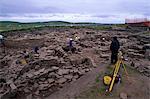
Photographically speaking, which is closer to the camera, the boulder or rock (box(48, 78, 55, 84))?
the boulder

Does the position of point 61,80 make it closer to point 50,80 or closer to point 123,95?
point 50,80

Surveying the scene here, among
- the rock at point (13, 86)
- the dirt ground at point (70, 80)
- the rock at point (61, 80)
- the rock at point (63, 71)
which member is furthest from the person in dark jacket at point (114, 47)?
the rock at point (13, 86)

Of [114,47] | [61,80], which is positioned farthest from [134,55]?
[61,80]

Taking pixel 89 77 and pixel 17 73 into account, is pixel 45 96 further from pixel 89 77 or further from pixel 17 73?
pixel 17 73

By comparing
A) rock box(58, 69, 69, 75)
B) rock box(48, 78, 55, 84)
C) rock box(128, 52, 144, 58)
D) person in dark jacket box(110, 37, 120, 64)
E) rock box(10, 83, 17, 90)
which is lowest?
rock box(10, 83, 17, 90)

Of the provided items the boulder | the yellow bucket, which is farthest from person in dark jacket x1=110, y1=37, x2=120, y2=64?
the boulder

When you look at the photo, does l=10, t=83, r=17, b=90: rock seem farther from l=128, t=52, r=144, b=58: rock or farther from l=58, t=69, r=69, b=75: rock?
l=128, t=52, r=144, b=58: rock

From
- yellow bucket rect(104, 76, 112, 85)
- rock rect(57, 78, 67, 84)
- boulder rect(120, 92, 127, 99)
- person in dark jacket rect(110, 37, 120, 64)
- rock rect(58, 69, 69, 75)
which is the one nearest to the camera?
boulder rect(120, 92, 127, 99)

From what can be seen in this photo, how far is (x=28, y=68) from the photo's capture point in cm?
1382

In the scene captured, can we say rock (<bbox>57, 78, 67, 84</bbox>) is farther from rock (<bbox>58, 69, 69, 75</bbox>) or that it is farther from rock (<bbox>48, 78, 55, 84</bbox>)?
rock (<bbox>58, 69, 69, 75</bbox>)

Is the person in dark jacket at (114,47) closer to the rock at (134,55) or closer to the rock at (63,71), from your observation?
the rock at (63,71)

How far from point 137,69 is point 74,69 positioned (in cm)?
340

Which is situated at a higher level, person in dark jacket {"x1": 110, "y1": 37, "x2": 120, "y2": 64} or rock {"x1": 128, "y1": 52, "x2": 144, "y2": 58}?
person in dark jacket {"x1": 110, "y1": 37, "x2": 120, "y2": 64}

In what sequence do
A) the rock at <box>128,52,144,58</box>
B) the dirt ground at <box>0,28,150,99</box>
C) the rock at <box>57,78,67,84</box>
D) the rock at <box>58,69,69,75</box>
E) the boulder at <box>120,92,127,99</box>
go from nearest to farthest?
1. the boulder at <box>120,92,127,99</box>
2. the dirt ground at <box>0,28,150,99</box>
3. the rock at <box>57,78,67,84</box>
4. the rock at <box>58,69,69,75</box>
5. the rock at <box>128,52,144,58</box>
